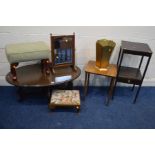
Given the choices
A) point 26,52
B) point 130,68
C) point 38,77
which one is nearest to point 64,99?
point 38,77

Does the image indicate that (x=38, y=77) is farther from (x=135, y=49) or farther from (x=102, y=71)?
(x=135, y=49)

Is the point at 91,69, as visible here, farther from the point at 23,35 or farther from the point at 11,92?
the point at 11,92

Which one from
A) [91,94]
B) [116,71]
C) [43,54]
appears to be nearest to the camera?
[43,54]

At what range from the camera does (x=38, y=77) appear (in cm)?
235

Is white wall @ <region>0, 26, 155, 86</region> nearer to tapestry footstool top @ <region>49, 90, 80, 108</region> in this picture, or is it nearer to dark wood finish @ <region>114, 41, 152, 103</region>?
dark wood finish @ <region>114, 41, 152, 103</region>

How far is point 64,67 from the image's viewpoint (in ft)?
8.21

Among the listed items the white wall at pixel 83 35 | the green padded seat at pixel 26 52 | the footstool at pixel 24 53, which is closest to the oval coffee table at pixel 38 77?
the footstool at pixel 24 53

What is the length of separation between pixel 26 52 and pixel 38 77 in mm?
360

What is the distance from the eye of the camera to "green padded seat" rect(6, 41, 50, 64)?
6.90 feet

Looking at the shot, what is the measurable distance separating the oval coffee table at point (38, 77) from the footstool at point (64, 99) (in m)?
0.20
